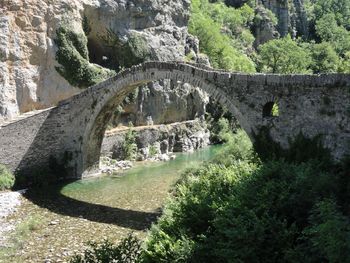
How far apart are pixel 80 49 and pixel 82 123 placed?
7.47m

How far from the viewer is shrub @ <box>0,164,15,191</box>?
18141mm

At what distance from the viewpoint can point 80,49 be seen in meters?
27.0

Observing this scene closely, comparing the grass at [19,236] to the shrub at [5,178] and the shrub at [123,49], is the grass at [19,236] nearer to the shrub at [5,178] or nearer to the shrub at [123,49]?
the shrub at [5,178]

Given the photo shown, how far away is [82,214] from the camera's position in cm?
1565

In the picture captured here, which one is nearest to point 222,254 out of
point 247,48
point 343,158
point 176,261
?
point 176,261

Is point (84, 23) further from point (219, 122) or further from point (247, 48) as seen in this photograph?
point (247, 48)

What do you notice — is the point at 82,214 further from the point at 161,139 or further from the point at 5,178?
the point at 161,139

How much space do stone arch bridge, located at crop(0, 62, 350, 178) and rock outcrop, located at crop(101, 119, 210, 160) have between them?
9.64ft

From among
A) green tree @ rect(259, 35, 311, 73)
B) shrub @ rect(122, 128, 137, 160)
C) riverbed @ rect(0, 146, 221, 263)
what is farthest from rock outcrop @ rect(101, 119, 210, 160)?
green tree @ rect(259, 35, 311, 73)

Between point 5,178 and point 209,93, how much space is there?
363 inches

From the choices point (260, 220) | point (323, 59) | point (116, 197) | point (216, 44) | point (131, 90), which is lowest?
point (116, 197)

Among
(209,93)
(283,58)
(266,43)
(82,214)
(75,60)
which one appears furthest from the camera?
(266,43)

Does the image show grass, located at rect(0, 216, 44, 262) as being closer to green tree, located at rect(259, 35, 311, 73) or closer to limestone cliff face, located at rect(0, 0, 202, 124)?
limestone cliff face, located at rect(0, 0, 202, 124)

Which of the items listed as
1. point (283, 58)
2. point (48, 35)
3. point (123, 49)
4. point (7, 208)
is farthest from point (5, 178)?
point (283, 58)
